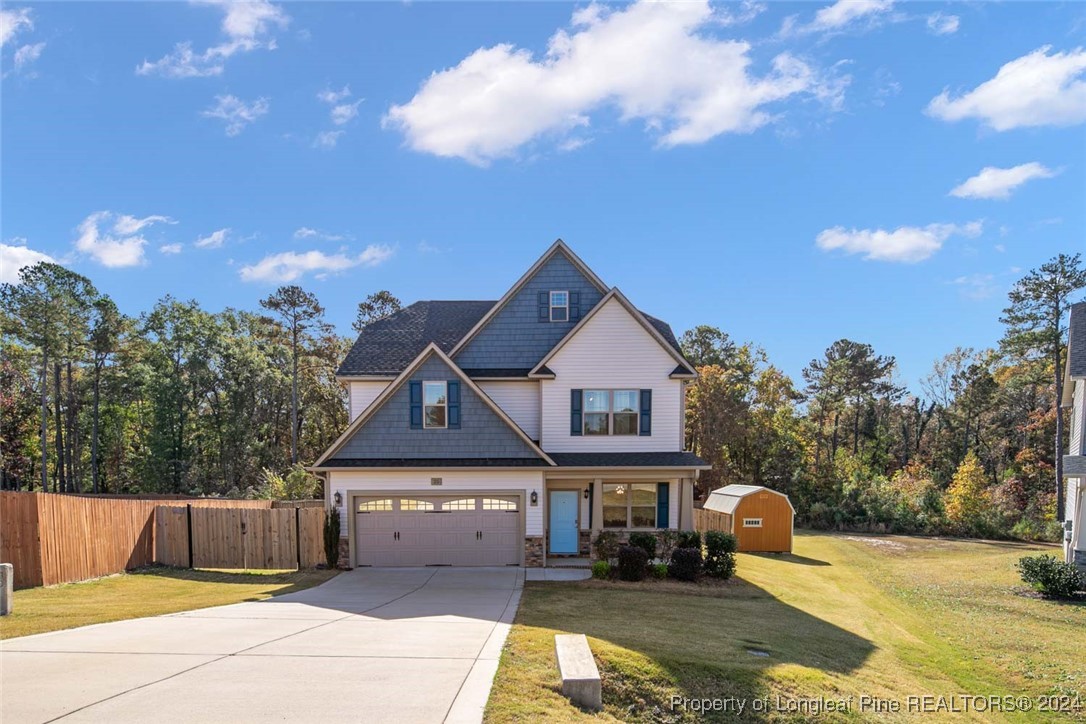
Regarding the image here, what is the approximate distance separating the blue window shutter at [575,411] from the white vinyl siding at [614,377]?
113mm

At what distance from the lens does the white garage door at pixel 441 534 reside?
18.8 metres

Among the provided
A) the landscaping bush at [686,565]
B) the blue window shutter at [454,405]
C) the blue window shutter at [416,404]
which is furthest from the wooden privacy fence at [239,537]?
the landscaping bush at [686,565]

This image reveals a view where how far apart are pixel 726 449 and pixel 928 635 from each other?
1210 inches

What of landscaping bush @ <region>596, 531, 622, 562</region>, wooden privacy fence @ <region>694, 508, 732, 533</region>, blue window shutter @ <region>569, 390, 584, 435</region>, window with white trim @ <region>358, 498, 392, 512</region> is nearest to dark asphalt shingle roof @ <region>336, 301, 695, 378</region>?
blue window shutter @ <region>569, 390, 584, 435</region>

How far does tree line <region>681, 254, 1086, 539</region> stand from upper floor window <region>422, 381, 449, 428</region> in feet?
84.7

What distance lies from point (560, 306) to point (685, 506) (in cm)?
763

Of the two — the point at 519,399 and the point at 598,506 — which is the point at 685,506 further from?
the point at 519,399

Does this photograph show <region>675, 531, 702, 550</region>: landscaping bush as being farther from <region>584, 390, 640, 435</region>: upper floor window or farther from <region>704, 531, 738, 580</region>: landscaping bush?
<region>584, 390, 640, 435</region>: upper floor window

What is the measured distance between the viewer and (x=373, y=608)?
12766 millimetres

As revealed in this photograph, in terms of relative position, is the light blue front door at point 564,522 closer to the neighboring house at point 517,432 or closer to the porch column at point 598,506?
the neighboring house at point 517,432

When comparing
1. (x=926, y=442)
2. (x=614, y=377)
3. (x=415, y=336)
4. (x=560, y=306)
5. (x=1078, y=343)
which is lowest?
(x=926, y=442)

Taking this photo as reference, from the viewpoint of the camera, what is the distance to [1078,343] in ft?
72.2

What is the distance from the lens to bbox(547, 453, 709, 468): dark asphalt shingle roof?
63.8 ft

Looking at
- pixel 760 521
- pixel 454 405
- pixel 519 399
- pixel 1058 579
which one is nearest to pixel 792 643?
pixel 454 405
